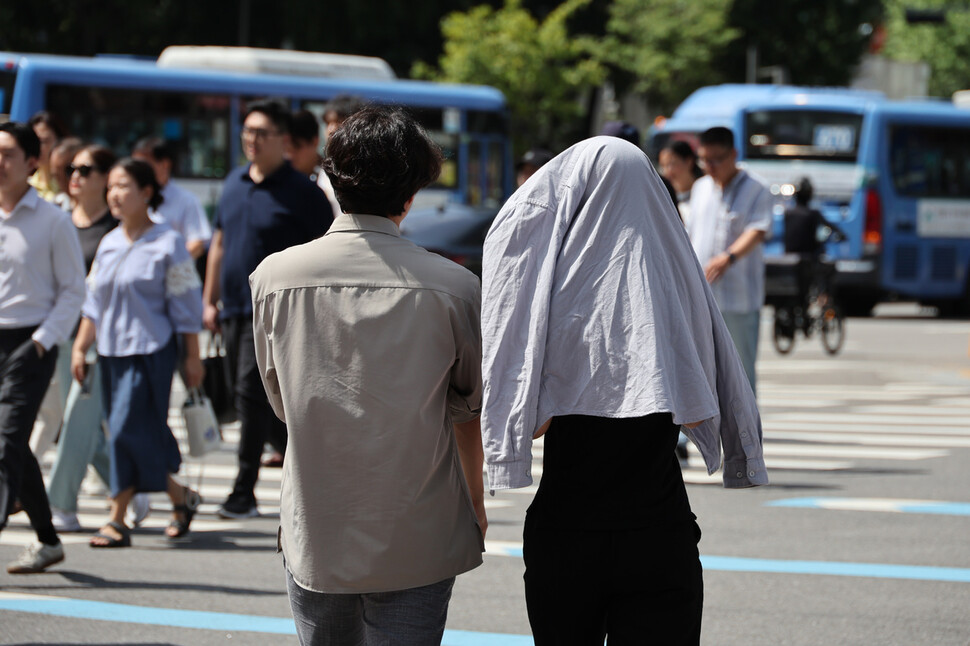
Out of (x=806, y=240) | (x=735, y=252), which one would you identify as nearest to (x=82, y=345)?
(x=735, y=252)

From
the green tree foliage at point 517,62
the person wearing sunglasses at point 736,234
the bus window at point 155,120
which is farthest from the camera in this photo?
the green tree foliage at point 517,62

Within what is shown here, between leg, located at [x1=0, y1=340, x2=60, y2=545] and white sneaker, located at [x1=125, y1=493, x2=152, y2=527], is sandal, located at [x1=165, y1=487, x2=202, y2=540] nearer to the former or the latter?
white sneaker, located at [x1=125, y1=493, x2=152, y2=527]

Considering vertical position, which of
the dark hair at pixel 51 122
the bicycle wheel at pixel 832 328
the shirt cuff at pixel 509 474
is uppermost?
the dark hair at pixel 51 122

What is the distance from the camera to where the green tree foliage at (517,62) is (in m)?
36.0

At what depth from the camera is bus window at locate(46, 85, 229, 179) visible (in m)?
20.1

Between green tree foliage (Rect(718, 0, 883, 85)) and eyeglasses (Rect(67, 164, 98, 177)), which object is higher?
green tree foliage (Rect(718, 0, 883, 85))

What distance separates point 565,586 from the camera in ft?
10.1

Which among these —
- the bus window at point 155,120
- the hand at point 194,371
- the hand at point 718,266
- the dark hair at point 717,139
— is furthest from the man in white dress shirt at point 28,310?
the bus window at point 155,120

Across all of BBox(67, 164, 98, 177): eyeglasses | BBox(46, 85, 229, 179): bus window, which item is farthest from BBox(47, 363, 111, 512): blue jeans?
BBox(46, 85, 229, 179): bus window

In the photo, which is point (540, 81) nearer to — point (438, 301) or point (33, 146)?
point (33, 146)

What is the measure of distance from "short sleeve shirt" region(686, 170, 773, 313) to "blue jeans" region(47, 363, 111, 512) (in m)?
3.48

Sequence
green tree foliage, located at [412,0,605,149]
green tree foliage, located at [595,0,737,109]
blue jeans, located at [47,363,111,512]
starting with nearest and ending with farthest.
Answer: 1. blue jeans, located at [47,363,111,512]
2. green tree foliage, located at [412,0,605,149]
3. green tree foliage, located at [595,0,737,109]

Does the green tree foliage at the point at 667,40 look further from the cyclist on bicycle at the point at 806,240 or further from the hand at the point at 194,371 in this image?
the hand at the point at 194,371

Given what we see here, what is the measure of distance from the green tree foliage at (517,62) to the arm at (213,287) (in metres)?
28.2
